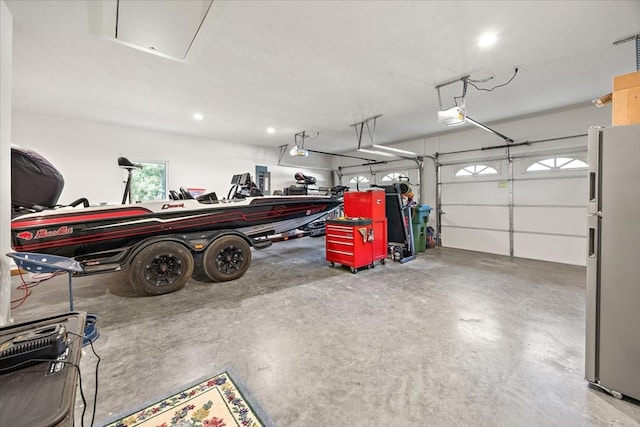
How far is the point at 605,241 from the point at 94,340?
4012mm

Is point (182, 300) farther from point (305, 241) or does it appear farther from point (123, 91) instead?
point (305, 241)

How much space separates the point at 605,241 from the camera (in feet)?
5.16

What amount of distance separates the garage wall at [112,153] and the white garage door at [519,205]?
596 cm

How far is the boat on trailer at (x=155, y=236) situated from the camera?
285 cm

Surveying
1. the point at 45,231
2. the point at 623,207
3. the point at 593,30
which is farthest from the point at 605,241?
the point at 45,231

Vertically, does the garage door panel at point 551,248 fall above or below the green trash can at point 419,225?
below

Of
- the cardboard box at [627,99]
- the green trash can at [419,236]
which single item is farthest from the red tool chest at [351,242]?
the cardboard box at [627,99]

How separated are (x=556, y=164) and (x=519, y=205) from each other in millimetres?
1007

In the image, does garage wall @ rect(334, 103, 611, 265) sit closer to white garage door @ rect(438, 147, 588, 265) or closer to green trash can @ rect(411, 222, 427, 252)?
white garage door @ rect(438, 147, 588, 265)

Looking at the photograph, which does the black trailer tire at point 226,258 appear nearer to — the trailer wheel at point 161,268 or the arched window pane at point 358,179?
the trailer wheel at point 161,268

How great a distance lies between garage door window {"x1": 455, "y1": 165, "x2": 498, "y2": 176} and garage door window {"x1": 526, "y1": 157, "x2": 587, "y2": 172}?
0.69 metres

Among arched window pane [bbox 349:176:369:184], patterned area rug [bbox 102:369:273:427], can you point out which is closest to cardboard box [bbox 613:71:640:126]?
patterned area rug [bbox 102:369:273:427]

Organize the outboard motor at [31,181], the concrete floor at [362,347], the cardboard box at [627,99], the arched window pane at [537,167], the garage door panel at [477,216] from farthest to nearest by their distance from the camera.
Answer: the garage door panel at [477,216] < the arched window pane at [537,167] < the outboard motor at [31,181] < the cardboard box at [627,99] < the concrete floor at [362,347]

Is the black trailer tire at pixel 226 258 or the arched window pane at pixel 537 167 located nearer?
the black trailer tire at pixel 226 258
